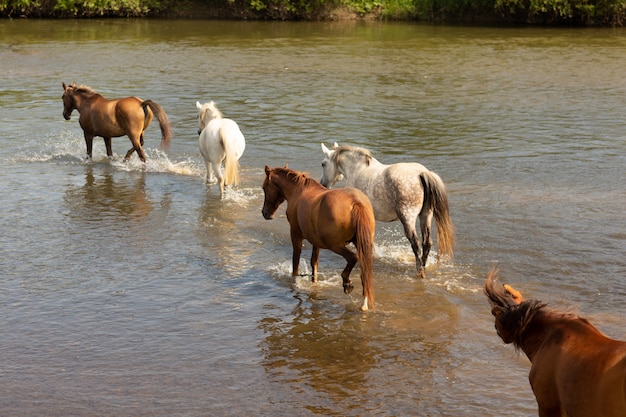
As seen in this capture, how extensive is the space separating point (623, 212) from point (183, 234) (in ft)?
17.0

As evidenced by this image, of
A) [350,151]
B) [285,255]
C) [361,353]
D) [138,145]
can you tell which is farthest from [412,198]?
[138,145]

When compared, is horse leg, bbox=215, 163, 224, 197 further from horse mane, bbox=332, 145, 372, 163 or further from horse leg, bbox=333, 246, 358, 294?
horse leg, bbox=333, 246, 358, 294

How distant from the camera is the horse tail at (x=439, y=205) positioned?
800 cm

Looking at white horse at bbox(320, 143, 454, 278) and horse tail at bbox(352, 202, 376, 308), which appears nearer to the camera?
horse tail at bbox(352, 202, 376, 308)

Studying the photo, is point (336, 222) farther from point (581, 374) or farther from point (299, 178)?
point (581, 374)

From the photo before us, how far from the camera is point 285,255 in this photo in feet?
29.4

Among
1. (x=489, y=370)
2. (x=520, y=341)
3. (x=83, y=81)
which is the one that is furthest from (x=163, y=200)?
(x=83, y=81)

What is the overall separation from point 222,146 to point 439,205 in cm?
390

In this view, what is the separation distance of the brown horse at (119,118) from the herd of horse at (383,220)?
0.6 inches

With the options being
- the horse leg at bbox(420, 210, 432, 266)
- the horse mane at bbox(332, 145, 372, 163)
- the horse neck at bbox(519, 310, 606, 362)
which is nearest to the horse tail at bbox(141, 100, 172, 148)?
the horse mane at bbox(332, 145, 372, 163)

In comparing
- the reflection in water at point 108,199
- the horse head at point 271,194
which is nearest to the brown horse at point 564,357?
the horse head at point 271,194

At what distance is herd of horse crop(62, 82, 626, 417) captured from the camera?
13.5ft

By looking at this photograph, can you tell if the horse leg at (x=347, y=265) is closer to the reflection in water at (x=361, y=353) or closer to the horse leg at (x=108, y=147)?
the reflection in water at (x=361, y=353)

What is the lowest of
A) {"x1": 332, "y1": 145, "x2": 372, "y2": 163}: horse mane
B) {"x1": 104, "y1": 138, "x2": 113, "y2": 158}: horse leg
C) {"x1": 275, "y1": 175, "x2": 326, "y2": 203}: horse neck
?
{"x1": 104, "y1": 138, "x2": 113, "y2": 158}: horse leg
